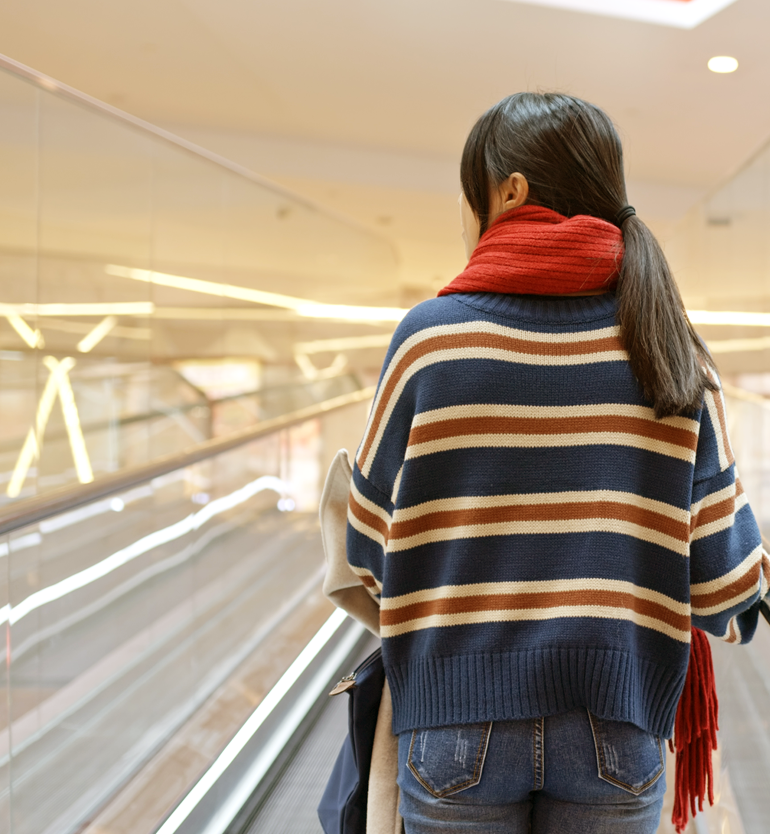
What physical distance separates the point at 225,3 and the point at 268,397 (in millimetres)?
2673

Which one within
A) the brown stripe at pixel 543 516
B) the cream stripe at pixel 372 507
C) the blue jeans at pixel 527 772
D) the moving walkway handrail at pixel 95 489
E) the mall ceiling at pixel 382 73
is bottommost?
the blue jeans at pixel 527 772

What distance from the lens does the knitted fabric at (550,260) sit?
930 millimetres

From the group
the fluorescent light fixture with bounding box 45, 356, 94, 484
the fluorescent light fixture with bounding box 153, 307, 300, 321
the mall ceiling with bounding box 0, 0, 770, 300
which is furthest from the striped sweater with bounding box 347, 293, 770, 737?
the mall ceiling with bounding box 0, 0, 770, 300

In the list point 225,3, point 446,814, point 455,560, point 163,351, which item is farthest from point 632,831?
point 225,3

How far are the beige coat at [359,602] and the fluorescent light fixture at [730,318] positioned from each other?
331cm

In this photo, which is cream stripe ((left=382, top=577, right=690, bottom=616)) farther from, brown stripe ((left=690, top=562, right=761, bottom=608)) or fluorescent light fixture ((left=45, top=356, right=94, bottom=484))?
fluorescent light fixture ((left=45, top=356, right=94, bottom=484))

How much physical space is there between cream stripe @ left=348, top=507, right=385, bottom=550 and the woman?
5 cm

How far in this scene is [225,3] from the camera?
17.0ft

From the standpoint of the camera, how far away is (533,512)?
0.94 metres

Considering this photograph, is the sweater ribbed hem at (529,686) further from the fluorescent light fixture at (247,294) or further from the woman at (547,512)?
the fluorescent light fixture at (247,294)

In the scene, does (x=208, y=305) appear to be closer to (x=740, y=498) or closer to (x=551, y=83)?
(x=740, y=498)

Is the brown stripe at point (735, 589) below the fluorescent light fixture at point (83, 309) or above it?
below

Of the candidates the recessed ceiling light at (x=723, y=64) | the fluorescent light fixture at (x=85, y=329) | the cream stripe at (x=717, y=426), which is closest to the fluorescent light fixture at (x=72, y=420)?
the fluorescent light fixture at (x=85, y=329)

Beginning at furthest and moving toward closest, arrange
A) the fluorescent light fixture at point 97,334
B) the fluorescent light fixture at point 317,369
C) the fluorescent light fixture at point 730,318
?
the fluorescent light fixture at point 317,369 → the fluorescent light fixture at point 730,318 → the fluorescent light fixture at point 97,334
